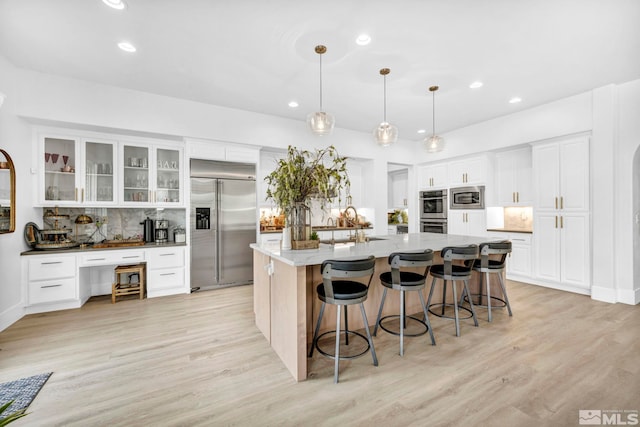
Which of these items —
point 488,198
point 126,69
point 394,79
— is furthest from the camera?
point 488,198

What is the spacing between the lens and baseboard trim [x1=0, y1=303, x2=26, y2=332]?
3106mm

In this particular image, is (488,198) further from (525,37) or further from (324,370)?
(324,370)

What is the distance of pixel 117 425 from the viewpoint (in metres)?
1.74

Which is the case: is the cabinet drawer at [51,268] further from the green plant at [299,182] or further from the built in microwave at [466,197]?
the built in microwave at [466,197]

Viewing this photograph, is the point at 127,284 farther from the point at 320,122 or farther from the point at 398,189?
the point at 398,189

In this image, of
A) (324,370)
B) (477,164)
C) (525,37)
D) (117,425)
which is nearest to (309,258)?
(324,370)

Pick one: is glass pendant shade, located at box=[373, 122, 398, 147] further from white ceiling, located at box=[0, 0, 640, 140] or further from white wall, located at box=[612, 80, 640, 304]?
white wall, located at box=[612, 80, 640, 304]

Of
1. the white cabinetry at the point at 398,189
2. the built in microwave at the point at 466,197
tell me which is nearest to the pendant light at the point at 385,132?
the built in microwave at the point at 466,197

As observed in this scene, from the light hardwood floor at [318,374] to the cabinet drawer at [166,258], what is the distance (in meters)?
0.99

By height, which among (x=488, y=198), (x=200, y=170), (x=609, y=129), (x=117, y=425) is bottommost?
(x=117, y=425)

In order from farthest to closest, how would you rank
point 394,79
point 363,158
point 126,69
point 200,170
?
point 363,158
point 200,170
point 394,79
point 126,69

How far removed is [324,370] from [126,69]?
3.98 metres

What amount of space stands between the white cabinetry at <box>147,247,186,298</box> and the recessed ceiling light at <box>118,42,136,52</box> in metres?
2.60

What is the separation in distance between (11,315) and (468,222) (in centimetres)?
709
